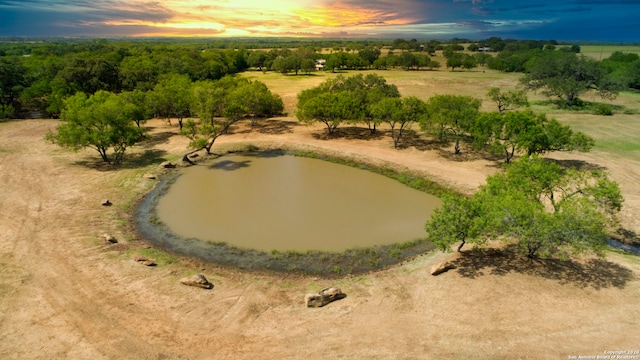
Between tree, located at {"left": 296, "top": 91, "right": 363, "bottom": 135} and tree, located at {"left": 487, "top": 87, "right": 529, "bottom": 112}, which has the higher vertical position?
tree, located at {"left": 487, "top": 87, "right": 529, "bottom": 112}

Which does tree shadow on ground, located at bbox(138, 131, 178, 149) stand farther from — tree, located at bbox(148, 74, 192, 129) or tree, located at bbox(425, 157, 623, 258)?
tree, located at bbox(425, 157, 623, 258)

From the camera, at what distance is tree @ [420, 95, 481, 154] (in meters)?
41.8

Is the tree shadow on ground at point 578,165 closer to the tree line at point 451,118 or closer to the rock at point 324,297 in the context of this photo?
the tree line at point 451,118

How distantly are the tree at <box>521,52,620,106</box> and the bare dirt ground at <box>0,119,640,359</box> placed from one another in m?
50.5

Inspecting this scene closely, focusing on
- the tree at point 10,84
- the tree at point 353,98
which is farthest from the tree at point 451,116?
the tree at point 10,84

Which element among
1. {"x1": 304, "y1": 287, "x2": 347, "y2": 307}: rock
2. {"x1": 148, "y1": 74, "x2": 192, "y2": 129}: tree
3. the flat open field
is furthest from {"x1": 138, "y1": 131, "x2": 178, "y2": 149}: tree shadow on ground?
{"x1": 304, "y1": 287, "x2": 347, "y2": 307}: rock

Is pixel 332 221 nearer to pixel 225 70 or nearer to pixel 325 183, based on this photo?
pixel 325 183

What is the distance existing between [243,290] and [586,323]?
58.8ft

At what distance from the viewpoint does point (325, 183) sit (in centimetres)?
3666

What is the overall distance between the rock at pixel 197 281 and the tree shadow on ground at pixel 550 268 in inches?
601

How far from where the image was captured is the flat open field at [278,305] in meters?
16.1

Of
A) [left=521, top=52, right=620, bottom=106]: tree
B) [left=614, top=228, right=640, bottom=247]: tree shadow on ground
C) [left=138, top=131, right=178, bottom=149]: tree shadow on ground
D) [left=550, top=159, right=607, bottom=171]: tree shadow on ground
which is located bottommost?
[left=614, top=228, right=640, bottom=247]: tree shadow on ground

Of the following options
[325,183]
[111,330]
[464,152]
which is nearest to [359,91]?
[464,152]

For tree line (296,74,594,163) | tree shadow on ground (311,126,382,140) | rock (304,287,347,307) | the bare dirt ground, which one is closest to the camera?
the bare dirt ground
